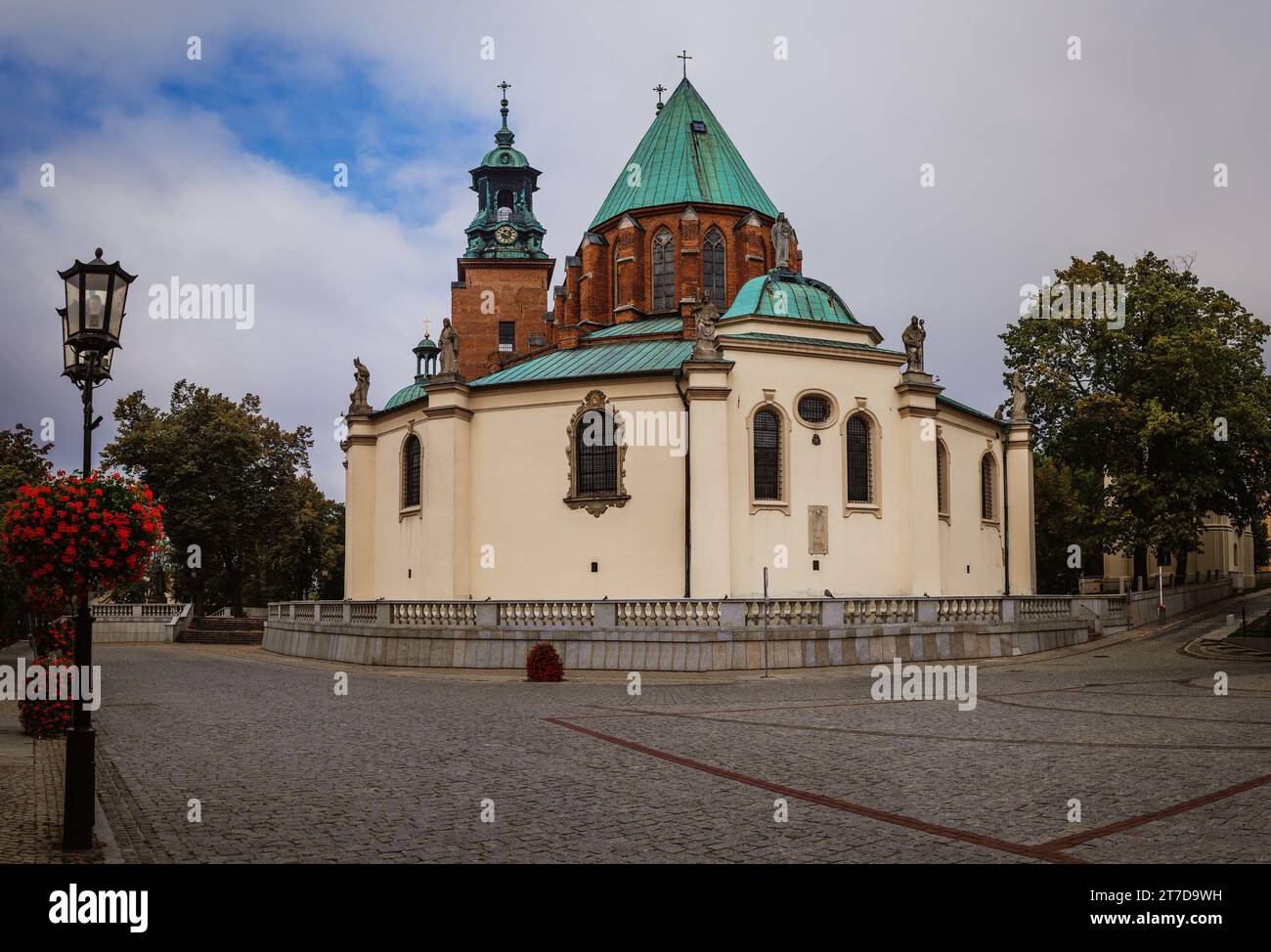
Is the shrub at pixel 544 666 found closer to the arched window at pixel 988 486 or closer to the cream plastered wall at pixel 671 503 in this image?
the cream plastered wall at pixel 671 503

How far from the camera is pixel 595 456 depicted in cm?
3259

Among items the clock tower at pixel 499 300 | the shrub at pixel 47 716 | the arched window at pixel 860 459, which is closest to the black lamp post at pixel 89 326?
the shrub at pixel 47 716

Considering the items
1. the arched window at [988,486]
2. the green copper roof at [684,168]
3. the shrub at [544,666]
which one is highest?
the green copper roof at [684,168]

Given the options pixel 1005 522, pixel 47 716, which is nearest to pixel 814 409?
pixel 1005 522

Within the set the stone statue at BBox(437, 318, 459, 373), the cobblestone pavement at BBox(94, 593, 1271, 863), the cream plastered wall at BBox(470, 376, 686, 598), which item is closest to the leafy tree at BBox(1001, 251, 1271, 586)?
the cream plastered wall at BBox(470, 376, 686, 598)

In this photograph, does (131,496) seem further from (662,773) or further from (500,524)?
(500,524)

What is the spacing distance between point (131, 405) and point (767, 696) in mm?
46342

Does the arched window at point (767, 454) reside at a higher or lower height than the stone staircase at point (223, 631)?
higher

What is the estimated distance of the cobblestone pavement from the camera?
7.41 m

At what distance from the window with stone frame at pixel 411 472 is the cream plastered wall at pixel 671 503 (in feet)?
3.92

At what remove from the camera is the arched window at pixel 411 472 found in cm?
3606

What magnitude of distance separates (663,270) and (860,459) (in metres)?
14.2

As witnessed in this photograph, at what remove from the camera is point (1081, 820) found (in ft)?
26.4

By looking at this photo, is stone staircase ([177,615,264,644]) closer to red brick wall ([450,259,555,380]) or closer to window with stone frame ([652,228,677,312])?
red brick wall ([450,259,555,380])
